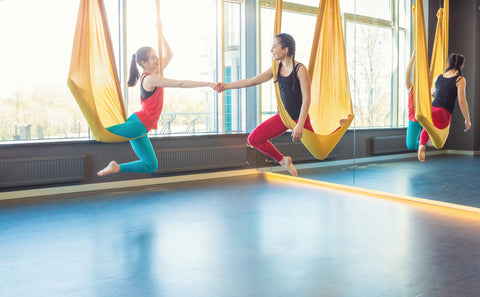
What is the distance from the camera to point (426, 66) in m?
3.69

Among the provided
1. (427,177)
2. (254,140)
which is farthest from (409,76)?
(254,140)

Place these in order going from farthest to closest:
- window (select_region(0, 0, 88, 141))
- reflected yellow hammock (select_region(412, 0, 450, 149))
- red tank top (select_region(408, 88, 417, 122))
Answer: window (select_region(0, 0, 88, 141)), red tank top (select_region(408, 88, 417, 122)), reflected yellow hammock (select_region(412, 0, 450, 149))

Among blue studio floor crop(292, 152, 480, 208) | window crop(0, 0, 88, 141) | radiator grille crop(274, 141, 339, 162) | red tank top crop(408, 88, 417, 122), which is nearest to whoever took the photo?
blue studio floor crop(292, 152, 480, 208)

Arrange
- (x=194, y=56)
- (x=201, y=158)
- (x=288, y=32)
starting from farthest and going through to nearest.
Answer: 1. (x=194, y=56)
2. (x=201, y=158)
3. (x=288, y=32)

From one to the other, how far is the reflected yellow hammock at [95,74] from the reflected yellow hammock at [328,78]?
149cm

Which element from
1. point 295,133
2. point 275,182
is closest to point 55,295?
point 295,133

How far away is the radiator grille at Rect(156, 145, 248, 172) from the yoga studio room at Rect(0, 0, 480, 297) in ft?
0.07

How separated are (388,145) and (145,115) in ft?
7.95

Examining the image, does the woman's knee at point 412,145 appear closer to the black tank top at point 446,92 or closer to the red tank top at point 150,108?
the black tank top at point 446,92

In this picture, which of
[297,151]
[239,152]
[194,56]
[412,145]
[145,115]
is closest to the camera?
[145,115]

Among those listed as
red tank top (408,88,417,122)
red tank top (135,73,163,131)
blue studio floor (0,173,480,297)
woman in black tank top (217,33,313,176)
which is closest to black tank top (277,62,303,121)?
woman in black tank top (217,33,313,176)

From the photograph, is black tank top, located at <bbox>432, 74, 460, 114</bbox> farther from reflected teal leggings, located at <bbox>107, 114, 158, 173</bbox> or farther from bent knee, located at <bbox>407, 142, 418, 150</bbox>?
reflected teal leggings, located at <bbox>107, 114, 158, 173</bbox>

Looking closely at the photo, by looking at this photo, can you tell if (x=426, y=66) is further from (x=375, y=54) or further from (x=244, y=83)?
(x=244, y=83)

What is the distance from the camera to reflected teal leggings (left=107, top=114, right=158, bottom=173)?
3.28m
